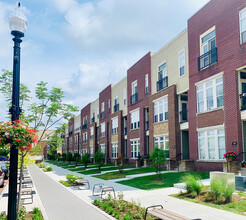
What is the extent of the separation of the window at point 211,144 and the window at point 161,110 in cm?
536

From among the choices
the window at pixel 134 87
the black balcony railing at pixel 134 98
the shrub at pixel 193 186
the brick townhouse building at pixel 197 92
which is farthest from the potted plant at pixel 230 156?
the window at pixel 134 87

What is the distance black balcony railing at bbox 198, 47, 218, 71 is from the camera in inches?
715

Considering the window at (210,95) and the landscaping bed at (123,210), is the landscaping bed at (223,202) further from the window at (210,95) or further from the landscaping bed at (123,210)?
the window at (210,95)

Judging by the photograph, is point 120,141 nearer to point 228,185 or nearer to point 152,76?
point 152,76

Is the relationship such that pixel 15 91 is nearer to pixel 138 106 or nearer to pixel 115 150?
pixel 138 106

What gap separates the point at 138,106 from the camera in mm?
30406

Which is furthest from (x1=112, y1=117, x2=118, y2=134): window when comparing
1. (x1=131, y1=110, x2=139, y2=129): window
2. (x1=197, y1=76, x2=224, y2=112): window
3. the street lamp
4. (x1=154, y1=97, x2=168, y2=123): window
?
the street lamp

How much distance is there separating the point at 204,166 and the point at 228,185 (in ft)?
30.4

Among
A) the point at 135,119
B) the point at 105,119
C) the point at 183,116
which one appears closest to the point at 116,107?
the point at 105,119

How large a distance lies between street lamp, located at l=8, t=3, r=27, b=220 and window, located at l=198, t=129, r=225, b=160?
562 inches

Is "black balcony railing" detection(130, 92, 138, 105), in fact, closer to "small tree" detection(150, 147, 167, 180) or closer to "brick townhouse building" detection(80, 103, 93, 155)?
"small tree" detection(150, 147, 167, 180)

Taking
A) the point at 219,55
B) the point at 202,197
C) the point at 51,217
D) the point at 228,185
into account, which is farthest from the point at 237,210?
the point at 219,55

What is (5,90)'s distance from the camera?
9.15 m

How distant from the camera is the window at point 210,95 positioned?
1775 cm
